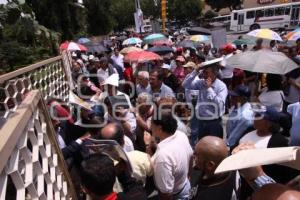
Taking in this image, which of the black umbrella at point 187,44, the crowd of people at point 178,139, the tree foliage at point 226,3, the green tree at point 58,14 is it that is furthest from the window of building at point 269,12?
the crowd of people at point 178,139

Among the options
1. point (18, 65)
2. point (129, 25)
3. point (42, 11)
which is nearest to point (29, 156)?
point (18, 65)

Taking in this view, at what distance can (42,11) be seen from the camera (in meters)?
15.0

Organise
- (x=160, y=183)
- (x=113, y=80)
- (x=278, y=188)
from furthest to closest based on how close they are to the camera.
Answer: (x=113, y=80), (x=160, y=183), (x=278, y=188)

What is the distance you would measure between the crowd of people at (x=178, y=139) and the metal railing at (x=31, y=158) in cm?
19

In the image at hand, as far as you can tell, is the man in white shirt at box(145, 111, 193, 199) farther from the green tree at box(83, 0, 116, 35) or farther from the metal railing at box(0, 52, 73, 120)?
the green tree at box(83, 0, 116, 35)

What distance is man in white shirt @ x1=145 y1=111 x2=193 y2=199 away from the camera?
Answer: 289 cm

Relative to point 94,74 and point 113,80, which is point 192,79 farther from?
point 94,74

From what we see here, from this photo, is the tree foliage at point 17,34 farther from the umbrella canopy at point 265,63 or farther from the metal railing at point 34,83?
the umbrella canopy at point 265,63

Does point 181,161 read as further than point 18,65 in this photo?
No

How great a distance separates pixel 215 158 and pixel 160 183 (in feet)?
2.14

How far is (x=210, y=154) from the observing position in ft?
8.19

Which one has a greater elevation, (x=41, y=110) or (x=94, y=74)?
(x=41, y=110)

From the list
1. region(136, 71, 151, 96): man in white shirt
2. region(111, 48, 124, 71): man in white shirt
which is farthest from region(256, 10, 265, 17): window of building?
region(136, 71, 151, 96): man in white shirt

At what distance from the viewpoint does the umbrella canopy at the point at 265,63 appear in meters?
4.71
